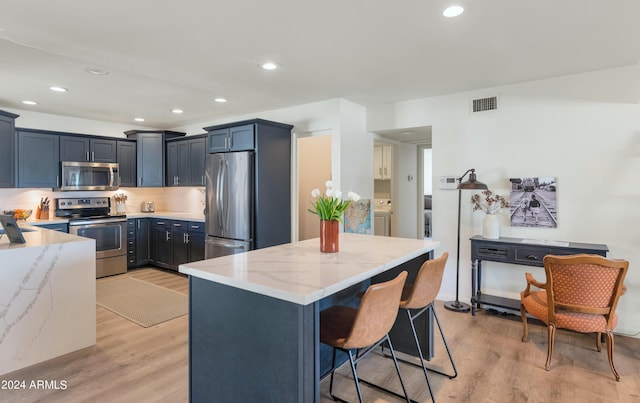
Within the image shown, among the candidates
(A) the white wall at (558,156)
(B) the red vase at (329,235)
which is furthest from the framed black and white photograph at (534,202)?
(B) the red vase at (329,235)

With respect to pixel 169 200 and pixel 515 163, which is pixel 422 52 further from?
pixel 169 200

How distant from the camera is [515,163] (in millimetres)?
3791

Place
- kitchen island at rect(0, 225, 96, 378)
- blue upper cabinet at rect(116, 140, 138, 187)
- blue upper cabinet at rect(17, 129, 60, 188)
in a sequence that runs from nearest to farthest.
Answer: kitchen island at rect(0, 225, 96, 378)
blue upper cabinet at rect(17, 129, 60, 188)
blue upper cabinet at rect(116, 140, 138, 187)

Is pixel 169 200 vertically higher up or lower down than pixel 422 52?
lower down

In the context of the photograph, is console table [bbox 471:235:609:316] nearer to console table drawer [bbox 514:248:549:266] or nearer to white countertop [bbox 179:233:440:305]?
console table drawer [bbox 514:248:549:266]

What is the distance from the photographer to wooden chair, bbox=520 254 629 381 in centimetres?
249

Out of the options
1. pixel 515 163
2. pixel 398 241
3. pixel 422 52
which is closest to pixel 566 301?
pixel 398 241

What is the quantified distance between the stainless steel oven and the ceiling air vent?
5265 mm

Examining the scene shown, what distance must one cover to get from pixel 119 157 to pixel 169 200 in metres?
1.22

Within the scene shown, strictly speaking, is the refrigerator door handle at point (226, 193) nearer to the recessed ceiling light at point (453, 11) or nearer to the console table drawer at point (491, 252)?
the console table drawer at point (491, 252)

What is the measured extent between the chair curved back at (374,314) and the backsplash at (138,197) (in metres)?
5.07

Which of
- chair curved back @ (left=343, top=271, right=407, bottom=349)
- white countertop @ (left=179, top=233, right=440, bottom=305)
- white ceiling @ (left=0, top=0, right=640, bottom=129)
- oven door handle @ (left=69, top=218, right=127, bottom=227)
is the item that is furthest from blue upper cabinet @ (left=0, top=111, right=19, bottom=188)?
chair curved back @ (left=343, top=271, right=407, bottom=349)

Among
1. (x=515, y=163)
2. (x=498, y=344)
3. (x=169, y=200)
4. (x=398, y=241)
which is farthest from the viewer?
(x=169, y=200)

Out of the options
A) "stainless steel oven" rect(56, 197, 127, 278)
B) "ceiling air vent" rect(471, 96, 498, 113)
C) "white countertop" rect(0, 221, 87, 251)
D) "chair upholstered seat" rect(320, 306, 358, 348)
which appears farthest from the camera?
"stainless steel oven" rect(56, 197, 127, 278)
